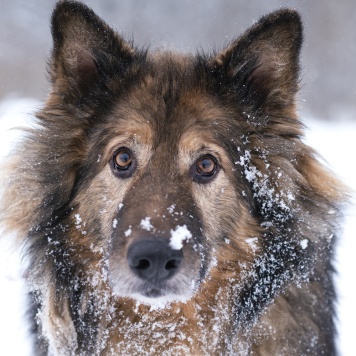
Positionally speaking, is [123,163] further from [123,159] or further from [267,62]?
[267,62]

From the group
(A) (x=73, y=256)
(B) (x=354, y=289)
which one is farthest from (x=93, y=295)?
(B) (x=354, y=289)

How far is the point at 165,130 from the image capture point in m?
3.28

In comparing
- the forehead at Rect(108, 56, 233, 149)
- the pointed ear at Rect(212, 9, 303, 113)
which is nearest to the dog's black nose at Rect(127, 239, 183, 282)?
the forehead at Rect(108, 56, 233, 149)

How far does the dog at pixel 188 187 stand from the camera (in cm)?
328

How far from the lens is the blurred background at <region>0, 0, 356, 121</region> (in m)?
14.9

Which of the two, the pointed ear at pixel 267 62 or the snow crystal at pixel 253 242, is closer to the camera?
the pointed ear at pixel 267 62

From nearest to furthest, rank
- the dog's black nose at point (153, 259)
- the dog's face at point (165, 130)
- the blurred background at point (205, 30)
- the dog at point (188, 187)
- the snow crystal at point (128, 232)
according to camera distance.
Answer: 1. the dog's black nose at point (153, 259)
2. the snow crystal at point (128, 232)
3. the dog's face at point (165, 130)
4. the dog at point (188, 187)
5. the blurred background at point (205, 30)

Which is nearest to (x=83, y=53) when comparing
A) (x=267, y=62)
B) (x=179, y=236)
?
(x=267, y=62)

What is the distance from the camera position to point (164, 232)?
284 centimetres

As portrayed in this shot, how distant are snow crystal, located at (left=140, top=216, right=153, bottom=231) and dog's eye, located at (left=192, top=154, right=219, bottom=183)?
1.58 ft

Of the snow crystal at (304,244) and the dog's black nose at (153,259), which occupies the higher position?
the snow crystal at (304,244)

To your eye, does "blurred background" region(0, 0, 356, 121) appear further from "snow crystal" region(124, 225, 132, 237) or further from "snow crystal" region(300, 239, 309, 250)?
"snow crystal" region(124, 225, 132, 237)

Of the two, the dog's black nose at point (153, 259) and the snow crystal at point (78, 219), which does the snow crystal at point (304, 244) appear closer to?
the dog's black nose at point (153, 259)

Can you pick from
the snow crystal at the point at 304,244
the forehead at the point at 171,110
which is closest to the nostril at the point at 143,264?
the forehead at the point at 171,110
